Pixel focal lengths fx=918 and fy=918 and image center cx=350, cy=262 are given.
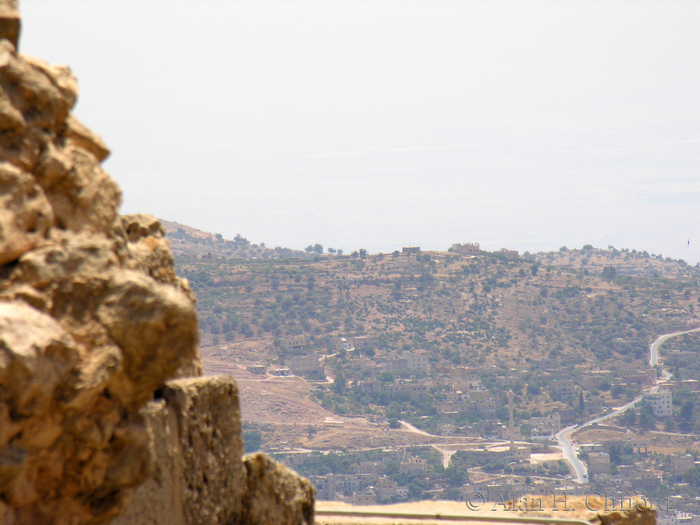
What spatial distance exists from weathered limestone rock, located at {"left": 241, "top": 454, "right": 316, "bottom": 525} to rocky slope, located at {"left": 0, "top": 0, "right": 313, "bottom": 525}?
99 centimetres

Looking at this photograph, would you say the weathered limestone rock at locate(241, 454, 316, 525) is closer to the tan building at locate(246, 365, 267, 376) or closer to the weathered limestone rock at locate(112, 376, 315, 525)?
the weathered limestone rock at locate(112, 376, 315, 525)

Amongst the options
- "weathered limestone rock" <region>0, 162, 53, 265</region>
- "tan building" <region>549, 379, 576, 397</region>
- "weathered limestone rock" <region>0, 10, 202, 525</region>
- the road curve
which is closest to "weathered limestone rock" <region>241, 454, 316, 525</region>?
"weathered limestone rock" <region>0, 10, 202, 525</region>

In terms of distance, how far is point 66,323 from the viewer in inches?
111

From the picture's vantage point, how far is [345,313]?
112 meters

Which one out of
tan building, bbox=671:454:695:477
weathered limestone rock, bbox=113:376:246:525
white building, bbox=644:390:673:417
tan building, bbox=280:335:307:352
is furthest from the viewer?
tan building, bbox=280:335:307:352

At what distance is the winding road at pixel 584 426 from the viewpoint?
7706 cm

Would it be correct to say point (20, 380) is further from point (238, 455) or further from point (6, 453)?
point (238, 455)

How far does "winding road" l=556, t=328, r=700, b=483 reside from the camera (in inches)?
3034

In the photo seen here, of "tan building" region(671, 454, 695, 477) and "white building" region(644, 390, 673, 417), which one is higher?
"white building" region(644, 390, 673, 417)

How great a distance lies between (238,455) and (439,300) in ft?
359

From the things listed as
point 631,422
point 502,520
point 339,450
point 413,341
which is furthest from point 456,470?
point 502,520

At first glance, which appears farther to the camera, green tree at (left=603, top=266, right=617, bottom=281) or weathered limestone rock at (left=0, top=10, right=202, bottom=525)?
green tree at (left=603, top=266, right=617, bottom=281)

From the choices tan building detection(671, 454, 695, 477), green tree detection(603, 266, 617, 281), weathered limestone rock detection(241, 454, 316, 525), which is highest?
green tree detection(603, 266, 617, 281)

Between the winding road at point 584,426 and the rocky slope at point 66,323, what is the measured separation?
70.6m
